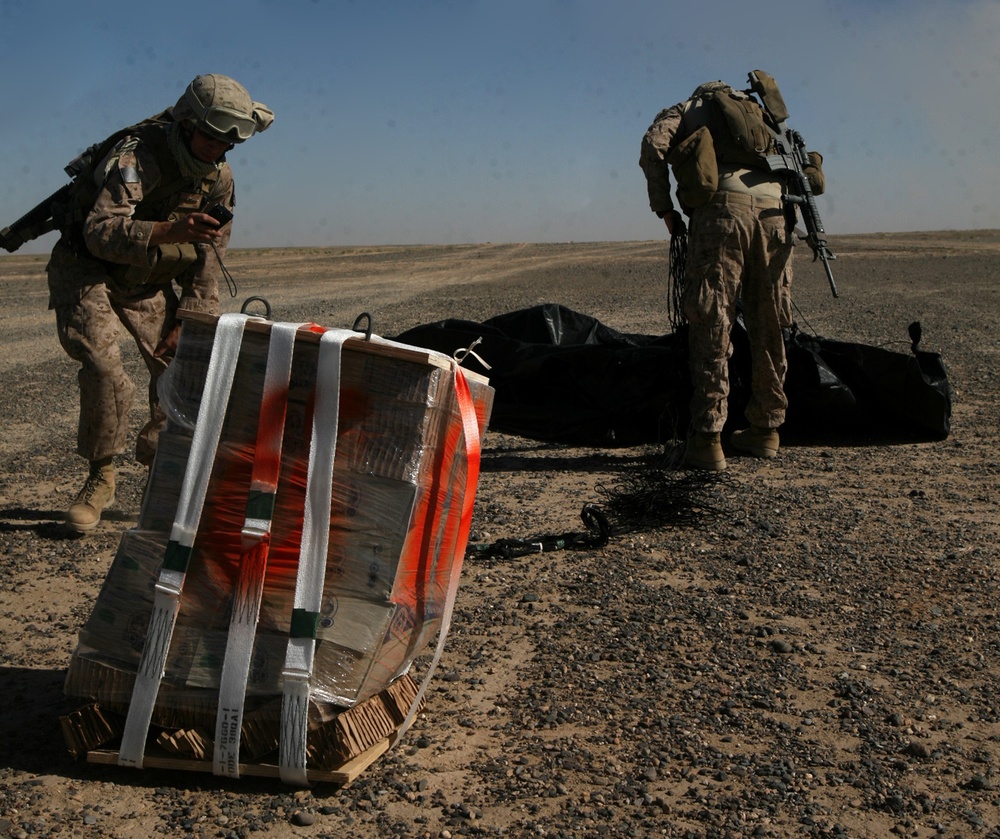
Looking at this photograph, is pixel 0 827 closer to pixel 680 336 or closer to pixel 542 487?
pixel 542 487

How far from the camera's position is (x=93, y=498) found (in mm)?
5129

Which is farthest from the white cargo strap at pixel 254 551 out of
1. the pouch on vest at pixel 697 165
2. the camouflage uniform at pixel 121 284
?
the pouch on vest at pixel 697 165

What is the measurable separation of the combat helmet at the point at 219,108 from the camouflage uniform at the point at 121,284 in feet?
1.07

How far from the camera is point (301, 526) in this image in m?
2.82

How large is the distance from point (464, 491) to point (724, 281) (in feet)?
11.6

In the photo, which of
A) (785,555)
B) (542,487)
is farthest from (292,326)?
(542,487)

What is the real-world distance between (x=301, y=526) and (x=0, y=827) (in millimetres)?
985

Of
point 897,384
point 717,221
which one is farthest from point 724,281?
point 897,384

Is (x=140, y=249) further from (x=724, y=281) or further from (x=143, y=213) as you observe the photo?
(x=724, y=281)

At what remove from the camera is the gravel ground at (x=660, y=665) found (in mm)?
2764

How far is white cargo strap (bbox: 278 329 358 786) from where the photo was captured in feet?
8.95

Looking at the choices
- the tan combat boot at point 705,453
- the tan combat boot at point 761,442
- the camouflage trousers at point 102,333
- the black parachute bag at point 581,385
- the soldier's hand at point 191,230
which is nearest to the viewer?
the soldier's hand at point 191,230

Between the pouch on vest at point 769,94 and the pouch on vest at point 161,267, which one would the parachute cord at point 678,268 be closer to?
the pouch on vest at point 769,94

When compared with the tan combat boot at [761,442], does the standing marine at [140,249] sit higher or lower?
higher
